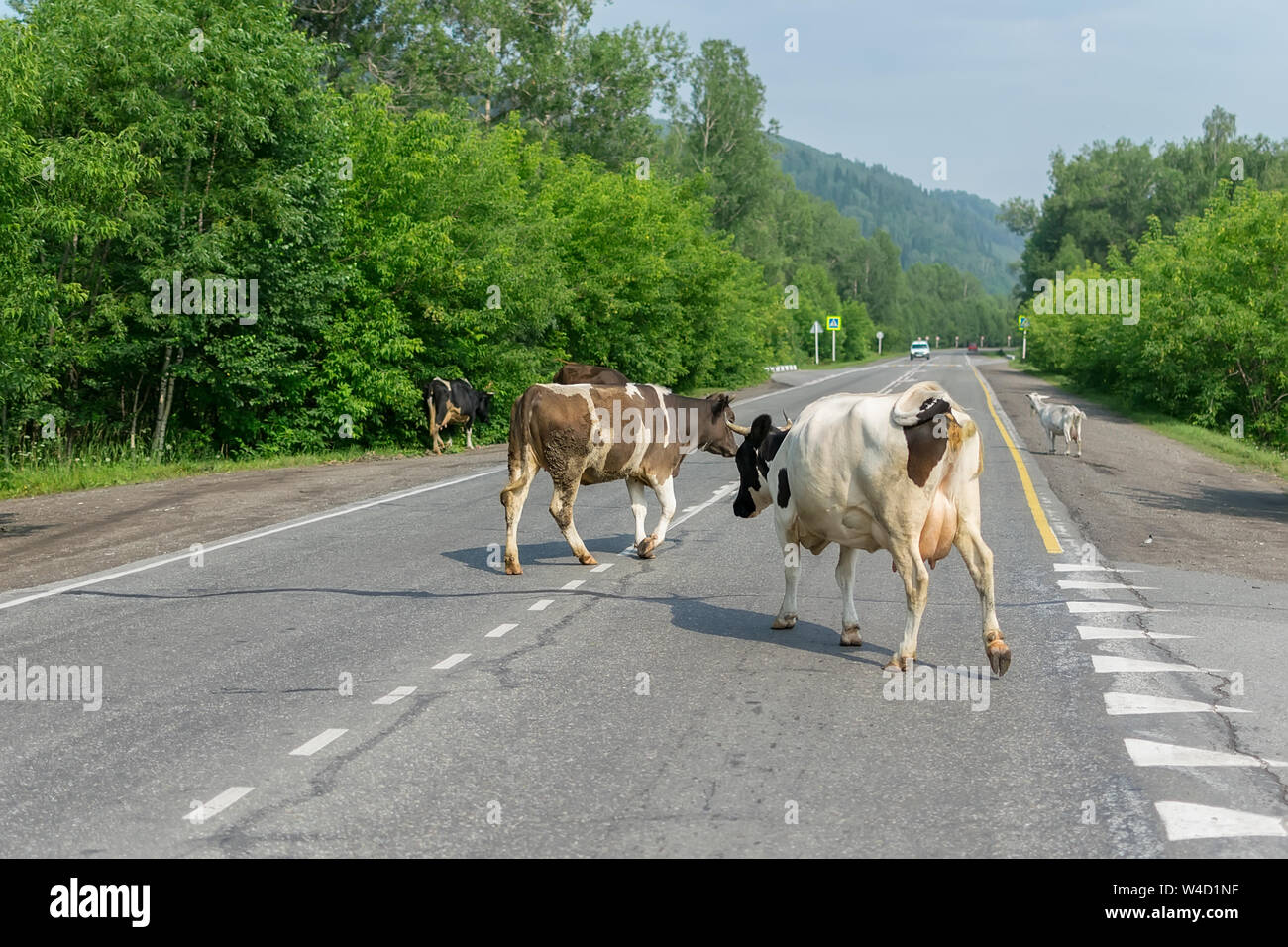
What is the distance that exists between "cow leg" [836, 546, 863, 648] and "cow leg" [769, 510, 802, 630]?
1.31 feet

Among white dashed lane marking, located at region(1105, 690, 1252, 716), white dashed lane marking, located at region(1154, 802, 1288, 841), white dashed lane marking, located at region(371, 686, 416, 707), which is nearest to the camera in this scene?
white dashed lane marking, located at region(1154, 802, 1288, 841)

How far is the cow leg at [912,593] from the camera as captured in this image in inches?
303

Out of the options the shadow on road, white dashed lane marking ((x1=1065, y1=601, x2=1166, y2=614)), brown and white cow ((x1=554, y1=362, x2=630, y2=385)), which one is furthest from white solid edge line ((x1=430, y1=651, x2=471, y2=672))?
brown and white cow ((x1=554, y1=362, x2=630, y2=385))

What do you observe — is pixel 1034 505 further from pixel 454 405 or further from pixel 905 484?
pixel 454 405

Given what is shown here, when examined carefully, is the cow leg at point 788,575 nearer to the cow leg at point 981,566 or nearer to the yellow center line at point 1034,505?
the cow leg at point 981,566

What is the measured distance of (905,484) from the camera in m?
7.71

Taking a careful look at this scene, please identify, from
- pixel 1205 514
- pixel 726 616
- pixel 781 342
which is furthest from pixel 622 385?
pixel 781 342

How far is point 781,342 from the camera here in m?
96.1

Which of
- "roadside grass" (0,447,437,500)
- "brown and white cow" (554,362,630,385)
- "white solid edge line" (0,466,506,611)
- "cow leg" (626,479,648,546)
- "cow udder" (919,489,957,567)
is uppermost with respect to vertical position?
"brown and white cow" (554,362,630,385)

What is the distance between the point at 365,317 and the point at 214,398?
143 inches

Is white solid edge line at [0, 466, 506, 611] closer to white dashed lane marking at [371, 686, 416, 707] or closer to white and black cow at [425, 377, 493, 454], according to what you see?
white dashed lane marking at [371, 686, 416, 707]

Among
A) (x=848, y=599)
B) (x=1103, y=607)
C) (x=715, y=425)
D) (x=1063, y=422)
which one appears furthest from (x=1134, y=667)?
(x=1063, y=422)

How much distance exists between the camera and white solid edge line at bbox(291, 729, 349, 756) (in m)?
6.28

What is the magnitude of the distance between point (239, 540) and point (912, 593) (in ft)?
30.3
